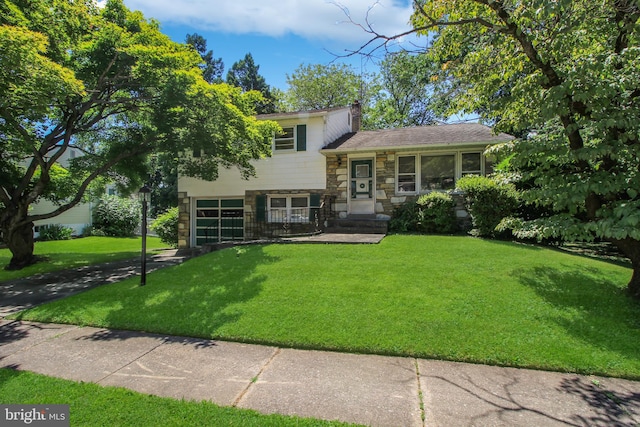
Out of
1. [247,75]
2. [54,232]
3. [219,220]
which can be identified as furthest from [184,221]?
[247,75]

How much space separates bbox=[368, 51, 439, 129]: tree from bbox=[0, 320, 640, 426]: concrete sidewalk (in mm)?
25740

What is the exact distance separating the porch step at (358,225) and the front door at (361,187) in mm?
522

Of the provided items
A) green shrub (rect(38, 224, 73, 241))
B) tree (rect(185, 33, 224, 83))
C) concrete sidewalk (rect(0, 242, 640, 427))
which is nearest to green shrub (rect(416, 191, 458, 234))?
concrete sidewalk (rect(0, 242, 640, 427))

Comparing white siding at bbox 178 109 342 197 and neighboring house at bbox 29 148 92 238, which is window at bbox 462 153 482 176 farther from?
neighboring house at bbox 29 148 92 238

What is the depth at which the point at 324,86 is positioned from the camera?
1162 inches

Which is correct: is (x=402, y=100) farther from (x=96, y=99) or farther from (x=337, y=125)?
(x=96, y=99)

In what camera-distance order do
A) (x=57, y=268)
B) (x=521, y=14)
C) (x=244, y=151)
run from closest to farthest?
(x=521, y=14) < (x=57, y=268) < (x=244, y=151)

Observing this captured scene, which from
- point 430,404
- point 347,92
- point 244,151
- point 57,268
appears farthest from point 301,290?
point 347,92

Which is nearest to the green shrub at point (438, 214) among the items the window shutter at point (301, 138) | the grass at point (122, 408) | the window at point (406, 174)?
the window at point (406, 174)

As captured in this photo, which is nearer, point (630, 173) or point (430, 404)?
point (430, 404)

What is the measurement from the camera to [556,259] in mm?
7039

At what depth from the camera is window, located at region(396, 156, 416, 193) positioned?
12.4m

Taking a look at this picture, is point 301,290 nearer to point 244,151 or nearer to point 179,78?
point 179,78

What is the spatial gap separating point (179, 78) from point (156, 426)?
8249mm
